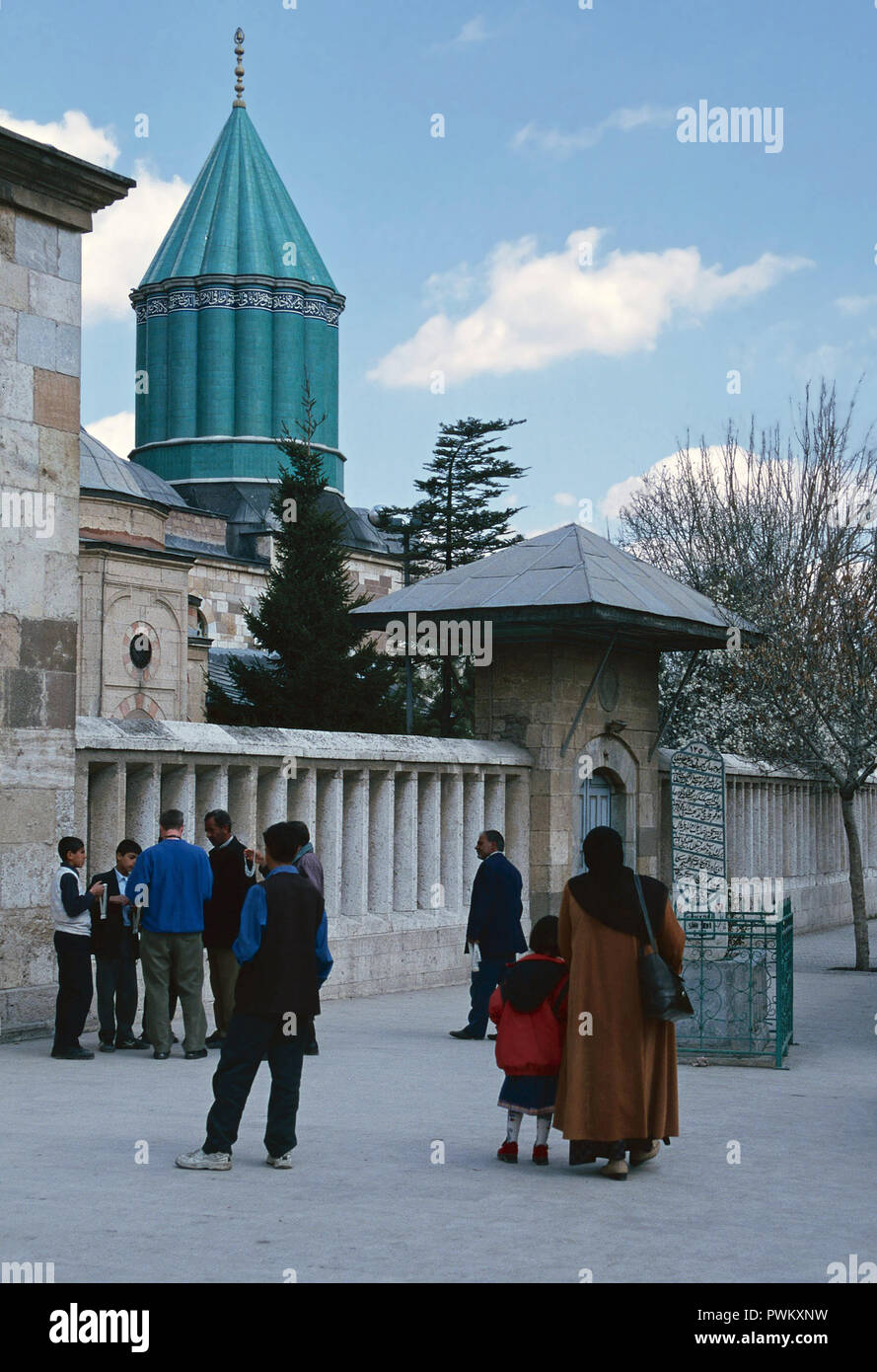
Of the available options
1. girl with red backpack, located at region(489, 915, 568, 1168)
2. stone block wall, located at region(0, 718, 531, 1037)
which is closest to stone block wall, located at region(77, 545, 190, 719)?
stone block wall, located at region(0, 718, 531, 1037)

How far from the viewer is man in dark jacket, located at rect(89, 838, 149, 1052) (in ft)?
35.1

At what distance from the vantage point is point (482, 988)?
11992 millimetres

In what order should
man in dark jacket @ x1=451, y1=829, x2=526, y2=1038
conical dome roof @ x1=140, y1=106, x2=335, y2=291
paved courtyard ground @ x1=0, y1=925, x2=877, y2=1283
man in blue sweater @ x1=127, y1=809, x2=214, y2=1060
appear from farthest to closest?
1. conical dome roof @ x1=140, y1=106, x2=335, y2=291
2. man in dark jacket @ x1=451, y1=829, x2=526, y2=1038
3. man in blue sweater @ x1=127, y1=809, x2=214, y2=1060
4. paved courtyard ground @ x1=0, y1=925, x2=877, y2=1283

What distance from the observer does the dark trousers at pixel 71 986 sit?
10.4 metres

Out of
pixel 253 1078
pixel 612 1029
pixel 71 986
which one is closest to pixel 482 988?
pixel 71 986

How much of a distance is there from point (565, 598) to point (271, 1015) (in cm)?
915

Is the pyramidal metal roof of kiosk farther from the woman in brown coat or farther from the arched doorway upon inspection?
the woman in brown coat

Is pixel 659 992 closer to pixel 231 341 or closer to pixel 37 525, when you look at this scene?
pixel 37 525

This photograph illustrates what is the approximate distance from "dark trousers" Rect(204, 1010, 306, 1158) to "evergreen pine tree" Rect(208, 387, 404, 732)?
26.8 metres

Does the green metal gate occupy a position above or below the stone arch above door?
below

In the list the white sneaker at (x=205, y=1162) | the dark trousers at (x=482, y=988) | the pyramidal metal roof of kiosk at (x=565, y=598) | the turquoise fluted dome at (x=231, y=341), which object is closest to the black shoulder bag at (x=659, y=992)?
the white sneaker at (x=205, y=1162)

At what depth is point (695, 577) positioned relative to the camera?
32562 millimetres

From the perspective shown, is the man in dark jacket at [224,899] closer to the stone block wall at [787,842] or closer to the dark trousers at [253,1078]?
the dark trousers at [253,1078]
